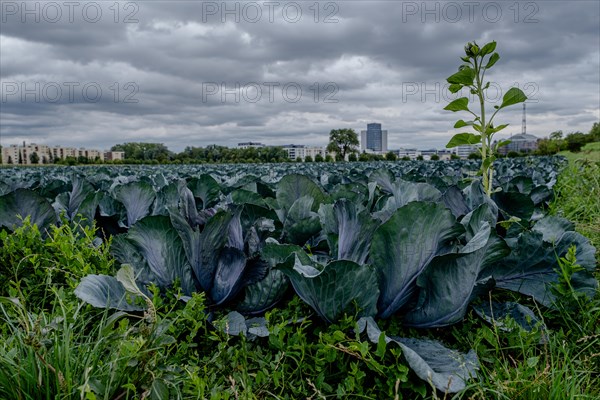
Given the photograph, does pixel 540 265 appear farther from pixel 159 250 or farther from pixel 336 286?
pixel 159 250

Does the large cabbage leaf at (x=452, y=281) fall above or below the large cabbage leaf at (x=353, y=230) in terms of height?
below

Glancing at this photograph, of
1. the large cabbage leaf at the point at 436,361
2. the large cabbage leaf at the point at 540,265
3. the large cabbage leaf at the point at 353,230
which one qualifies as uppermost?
the large cabbage leaf at the point at 353,230

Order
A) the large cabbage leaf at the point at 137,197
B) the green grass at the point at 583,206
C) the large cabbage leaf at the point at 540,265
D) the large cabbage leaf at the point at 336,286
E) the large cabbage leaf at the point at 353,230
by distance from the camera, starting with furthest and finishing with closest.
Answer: the green grass at the point at 583,206
the large cabbage leaf at the point at 137,197
the large cabbage leaf at the point at 540,265
the large cabbage leaf at the point at 353,230
the large cabbage leaf at the point at 336,286

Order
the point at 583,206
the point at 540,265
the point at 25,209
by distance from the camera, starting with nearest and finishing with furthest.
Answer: the point at 540,265, the point at 25,209, the point at 583,206

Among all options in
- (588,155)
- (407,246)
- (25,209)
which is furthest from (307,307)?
(588,155)

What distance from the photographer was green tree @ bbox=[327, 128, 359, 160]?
96.1m

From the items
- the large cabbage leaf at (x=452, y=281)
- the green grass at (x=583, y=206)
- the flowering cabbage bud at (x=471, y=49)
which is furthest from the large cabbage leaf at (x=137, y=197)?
the green grass at (x=583, y=206)

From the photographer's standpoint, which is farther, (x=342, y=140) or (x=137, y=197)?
(x=342, y=140)

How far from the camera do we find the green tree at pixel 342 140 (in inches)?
3782

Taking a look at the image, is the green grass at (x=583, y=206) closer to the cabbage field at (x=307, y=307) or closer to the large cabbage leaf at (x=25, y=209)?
the cabbage field at (x=307, y=307)

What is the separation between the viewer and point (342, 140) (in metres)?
98.2

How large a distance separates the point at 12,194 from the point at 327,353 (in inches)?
94.4

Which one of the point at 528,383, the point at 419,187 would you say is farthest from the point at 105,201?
the point at 528,383

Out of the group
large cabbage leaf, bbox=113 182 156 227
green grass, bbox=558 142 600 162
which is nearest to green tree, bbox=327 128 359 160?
green grass, bbox=558 142 600 162
